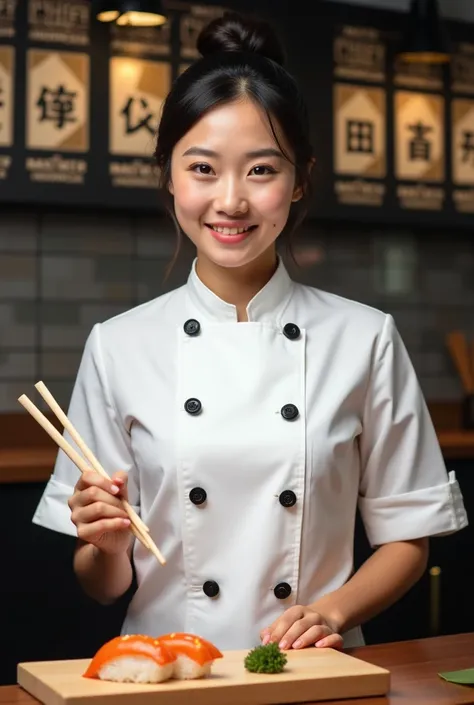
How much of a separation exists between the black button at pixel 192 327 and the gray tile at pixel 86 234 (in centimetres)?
189

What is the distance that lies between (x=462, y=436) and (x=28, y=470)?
1438 millimetres

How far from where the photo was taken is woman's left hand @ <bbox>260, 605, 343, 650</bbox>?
1480mm

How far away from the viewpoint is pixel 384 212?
393 cm

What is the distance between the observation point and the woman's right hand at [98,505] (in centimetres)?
146

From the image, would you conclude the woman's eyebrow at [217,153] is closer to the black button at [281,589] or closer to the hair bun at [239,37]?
the hair bun at [239,37]

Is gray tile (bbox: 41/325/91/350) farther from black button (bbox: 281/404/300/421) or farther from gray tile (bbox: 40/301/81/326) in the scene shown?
black button (bbox: 281/404/300/421)

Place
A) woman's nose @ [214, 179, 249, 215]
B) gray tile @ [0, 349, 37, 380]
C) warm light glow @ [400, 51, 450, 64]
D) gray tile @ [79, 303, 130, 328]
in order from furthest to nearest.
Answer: warm light glow @ [400, 51, 450, 64] < gray tile @ [79, 303, 130, 328] < gray tile @ [0, 349, 37, 380] < woman's nose @ [214, 179, 249, 215]

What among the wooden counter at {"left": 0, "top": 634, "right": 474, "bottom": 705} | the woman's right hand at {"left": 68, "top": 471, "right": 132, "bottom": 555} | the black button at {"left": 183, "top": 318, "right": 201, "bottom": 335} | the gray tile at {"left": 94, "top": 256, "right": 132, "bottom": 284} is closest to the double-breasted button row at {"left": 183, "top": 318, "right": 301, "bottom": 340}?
the black button at {"left": 183, "top": 318, "right": 201, "bottom": 335}

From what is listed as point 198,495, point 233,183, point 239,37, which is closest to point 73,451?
point 198,495

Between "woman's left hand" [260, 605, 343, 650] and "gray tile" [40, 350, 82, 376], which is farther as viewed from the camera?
"gray tile" [40, 350, 82, 376]

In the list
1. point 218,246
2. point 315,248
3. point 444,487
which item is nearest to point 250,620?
point 444,487

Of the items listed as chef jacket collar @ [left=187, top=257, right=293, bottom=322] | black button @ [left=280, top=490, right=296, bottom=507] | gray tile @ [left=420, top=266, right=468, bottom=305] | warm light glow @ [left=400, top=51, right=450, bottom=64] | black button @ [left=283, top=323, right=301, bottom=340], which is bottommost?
black button @ [left=280, top=490, right=296, bottom=507]

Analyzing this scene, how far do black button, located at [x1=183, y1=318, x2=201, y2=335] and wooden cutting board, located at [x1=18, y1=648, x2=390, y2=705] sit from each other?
543mm

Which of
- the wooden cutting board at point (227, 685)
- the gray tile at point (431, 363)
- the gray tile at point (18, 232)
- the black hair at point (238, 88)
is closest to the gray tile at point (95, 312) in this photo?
the gray tile at point (18, 232)
